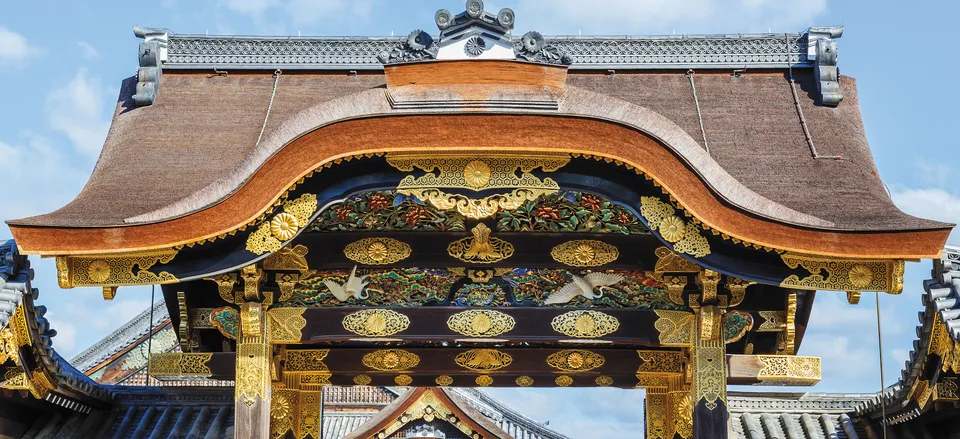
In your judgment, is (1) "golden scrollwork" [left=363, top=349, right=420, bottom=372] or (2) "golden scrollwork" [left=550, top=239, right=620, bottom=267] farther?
(1) "golden scrollwork" [left=363, top=349, right=420, bottom=372]

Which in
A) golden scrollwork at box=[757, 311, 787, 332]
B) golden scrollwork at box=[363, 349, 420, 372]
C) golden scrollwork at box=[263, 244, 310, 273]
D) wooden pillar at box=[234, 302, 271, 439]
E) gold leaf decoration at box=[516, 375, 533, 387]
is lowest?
wooden pillar at box=[234, 302, 271, 439]

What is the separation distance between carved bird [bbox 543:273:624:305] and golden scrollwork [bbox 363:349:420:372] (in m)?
1.51

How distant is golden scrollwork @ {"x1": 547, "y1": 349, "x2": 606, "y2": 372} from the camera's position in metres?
9.73

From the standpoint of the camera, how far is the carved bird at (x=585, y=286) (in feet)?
28.7

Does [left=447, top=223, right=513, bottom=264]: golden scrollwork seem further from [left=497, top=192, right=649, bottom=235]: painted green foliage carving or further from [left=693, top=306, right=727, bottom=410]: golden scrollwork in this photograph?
[left=693, top=306, right=727, bottom=410]: golden scrollwork

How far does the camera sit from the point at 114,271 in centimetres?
781

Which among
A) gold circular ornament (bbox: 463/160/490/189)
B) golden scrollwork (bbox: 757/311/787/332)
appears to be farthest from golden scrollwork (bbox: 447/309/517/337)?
golden scrollwork (bbox: 757/311/787/332)

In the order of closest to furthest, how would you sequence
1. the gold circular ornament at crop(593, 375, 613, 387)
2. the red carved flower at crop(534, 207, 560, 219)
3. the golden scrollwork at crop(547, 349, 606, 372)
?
the red carved flower at crop(534, 207, 560, 219) < the golden scrollwork at crop(547, 349, 606, 372) < the gold circular ornament at crop(593, 375, 613, 387)

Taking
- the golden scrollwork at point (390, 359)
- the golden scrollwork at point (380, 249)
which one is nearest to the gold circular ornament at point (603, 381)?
the golden scrollwork at point (390, 359)

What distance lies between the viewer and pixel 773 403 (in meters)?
11.6

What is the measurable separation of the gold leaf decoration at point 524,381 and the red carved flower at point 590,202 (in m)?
2.49

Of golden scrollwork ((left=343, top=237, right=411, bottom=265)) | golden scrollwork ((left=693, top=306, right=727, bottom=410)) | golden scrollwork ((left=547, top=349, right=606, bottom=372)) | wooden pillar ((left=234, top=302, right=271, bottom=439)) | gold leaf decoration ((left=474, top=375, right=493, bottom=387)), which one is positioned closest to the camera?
wooden pillar ((left=234, top=302, right=271, bottom=439))

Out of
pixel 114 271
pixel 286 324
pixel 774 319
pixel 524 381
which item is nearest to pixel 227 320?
pixel 286 324

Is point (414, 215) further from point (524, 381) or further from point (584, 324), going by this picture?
point (524, 381)
